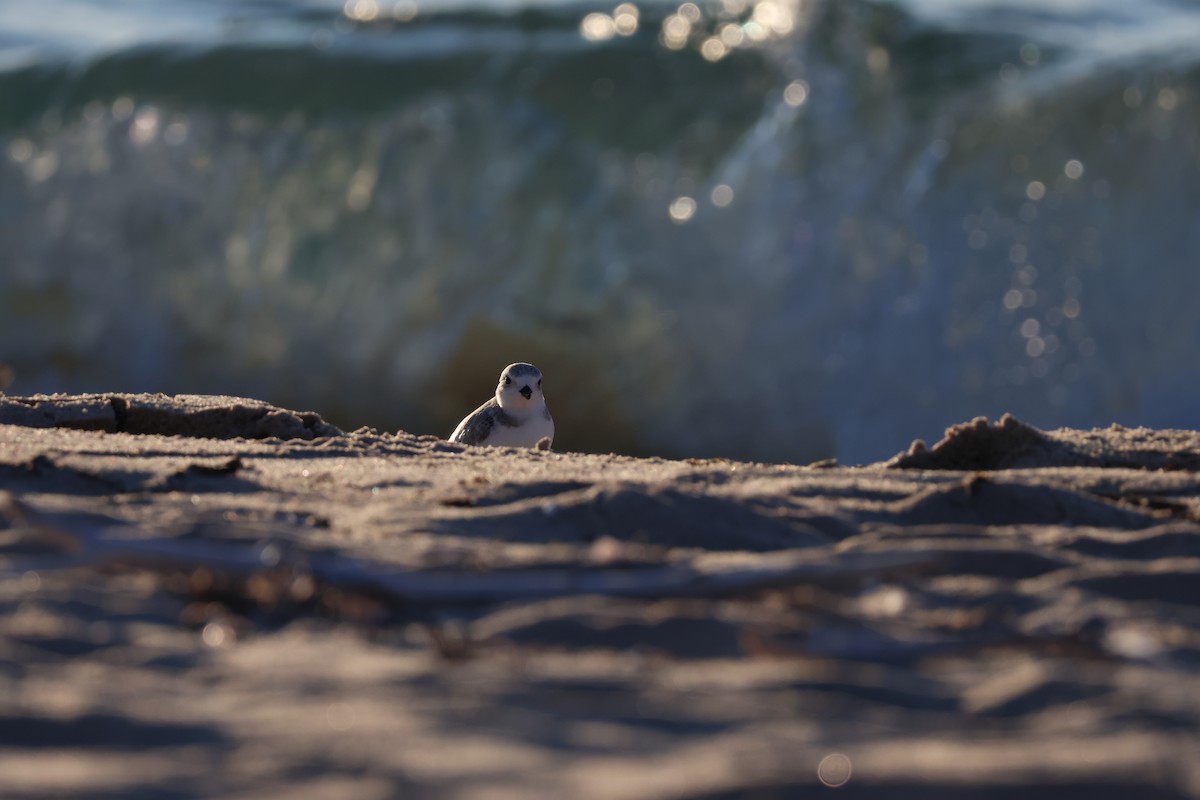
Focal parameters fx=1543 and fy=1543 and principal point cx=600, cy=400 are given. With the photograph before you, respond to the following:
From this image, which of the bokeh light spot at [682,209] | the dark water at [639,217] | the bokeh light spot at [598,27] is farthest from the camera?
the bokeh light spot at [598,27]

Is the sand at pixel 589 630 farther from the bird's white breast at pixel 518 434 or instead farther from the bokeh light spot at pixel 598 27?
the bokeh light spot at pixel 598 27

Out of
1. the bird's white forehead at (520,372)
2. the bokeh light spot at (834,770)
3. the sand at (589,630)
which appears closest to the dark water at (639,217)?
the bird's white forehead at (520,372)

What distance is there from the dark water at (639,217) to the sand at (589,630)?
552 centimetres

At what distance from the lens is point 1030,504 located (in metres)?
3.34

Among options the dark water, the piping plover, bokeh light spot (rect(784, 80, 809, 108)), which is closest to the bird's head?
the piping plover

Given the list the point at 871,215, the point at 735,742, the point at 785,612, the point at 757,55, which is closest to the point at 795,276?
the point at 871,215

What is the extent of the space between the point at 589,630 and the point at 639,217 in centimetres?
790

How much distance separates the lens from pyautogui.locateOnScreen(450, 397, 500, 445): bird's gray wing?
5.87 m

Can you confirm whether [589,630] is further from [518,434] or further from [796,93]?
[796,93]

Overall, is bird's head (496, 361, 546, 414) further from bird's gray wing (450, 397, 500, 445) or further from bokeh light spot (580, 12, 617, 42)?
bokeh light spot (580, 12, 617, 42)

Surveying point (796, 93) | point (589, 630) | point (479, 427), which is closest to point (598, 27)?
point (796, 93)

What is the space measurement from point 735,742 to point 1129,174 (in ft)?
27.4

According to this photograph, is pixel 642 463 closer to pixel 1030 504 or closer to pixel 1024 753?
pixel 1030 504

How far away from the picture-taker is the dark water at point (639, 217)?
9.25m
